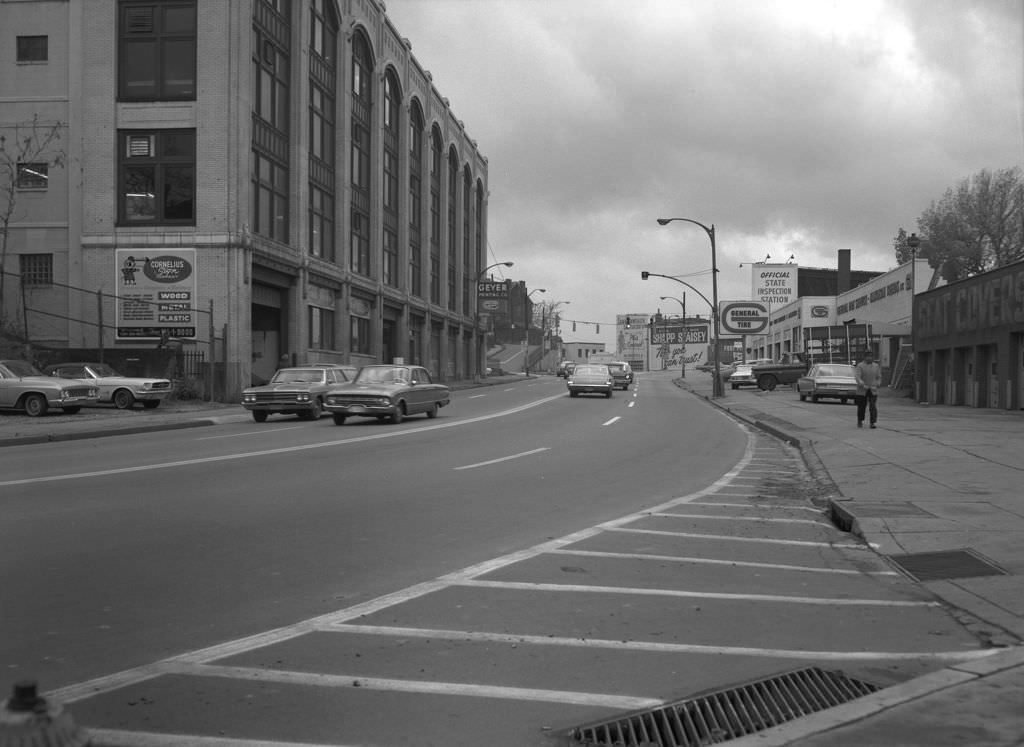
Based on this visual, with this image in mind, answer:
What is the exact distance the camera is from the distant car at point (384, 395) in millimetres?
22766

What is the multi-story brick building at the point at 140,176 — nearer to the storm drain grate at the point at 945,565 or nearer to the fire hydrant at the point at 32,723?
the storm drain grate at the point at 945,565

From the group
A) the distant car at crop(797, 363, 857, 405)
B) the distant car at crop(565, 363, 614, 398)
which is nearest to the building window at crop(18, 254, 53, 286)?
the distant car at crop(565, 363, 614, 398)

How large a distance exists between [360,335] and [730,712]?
4557 centimetres

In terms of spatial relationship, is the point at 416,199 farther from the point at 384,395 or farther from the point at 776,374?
the point at 384,395

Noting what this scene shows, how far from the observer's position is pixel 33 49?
1352 inches

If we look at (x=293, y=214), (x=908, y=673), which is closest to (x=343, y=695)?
(x=908, y=673)

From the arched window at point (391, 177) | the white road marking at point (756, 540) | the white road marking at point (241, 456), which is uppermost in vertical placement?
the arched window at point (391, 177)

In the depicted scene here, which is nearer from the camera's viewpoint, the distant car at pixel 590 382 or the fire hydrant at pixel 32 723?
the fire hydrant at pixel 32 723

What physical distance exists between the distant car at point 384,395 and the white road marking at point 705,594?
16445 millimetres

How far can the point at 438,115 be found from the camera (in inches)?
2601

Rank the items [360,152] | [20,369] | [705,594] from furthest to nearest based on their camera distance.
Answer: [360,152] < [20,369] < [705,594]

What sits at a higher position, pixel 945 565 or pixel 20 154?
pixel 20 154

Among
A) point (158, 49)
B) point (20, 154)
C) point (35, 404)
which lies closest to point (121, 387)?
point (35, 404)

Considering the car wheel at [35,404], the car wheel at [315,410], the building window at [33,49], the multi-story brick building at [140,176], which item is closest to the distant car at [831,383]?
the car wheel at [315,410]
